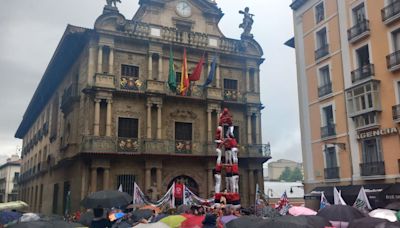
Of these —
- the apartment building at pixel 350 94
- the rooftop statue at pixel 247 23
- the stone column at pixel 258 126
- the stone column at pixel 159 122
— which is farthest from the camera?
the rooftop statue at pixel 247 23

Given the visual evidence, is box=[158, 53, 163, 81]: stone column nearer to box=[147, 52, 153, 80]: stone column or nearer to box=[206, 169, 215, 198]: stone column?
box=[147, 52, 153, 80]: stone column

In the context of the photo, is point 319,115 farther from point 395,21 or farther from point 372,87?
point 395,21

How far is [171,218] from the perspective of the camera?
1114 centimetres

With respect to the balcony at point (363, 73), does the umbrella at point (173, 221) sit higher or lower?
lower

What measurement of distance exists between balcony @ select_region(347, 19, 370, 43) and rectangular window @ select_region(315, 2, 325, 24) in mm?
3345

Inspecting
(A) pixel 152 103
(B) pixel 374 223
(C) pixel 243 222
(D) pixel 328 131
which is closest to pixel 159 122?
(A) pixel 152 103

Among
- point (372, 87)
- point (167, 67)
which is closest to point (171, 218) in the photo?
point (372, 87)

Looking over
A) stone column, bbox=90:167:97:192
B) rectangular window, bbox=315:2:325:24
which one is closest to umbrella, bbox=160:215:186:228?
stone column, bbox=90:167:97:192

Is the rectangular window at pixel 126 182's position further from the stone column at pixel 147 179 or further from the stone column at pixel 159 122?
the stone column at pixel 159 122

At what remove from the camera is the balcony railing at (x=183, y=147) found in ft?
89.6

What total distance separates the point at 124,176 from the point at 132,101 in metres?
4.87

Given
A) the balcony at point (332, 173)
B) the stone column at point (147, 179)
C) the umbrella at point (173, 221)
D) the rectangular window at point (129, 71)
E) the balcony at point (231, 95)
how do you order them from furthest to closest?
1. the balcony at point (231, 95)
2. the rectangular window at point (129, 71)
3. the stone column at point (147, 179)
4. the balcony at point (332, 173)
5. the umbrella at point (173, 221)

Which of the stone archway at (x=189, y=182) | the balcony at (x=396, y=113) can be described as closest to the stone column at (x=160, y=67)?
the stone archway at (x=189, y=182)

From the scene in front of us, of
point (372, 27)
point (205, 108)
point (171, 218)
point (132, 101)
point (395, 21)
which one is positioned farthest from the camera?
point (205, 108)
